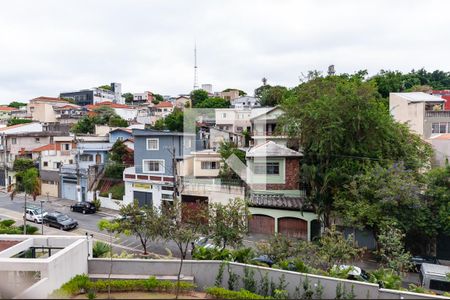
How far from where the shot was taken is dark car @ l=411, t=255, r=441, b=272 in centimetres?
1590

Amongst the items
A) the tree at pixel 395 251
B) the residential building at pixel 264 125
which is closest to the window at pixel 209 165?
the residential building at pixel 264 125

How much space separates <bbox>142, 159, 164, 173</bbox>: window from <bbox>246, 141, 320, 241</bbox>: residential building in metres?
7.29

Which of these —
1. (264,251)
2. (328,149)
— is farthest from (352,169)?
(264,251)

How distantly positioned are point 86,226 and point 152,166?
6579 millimetres

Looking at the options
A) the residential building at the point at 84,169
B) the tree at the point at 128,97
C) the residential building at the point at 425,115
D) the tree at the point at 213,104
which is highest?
the tree at the point at 128,97

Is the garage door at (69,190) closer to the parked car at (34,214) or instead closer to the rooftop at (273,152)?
the parked car at (34,214)

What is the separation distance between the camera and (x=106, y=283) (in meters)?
11.2

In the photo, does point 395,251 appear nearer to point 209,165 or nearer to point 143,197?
point 209,165

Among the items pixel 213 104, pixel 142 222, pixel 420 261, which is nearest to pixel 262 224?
pixel 142 222

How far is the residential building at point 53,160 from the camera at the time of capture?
32.3m

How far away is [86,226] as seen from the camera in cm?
2289

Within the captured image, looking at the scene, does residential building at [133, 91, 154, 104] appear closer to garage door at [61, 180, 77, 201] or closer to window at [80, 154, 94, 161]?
window at [80, 154, 94, 161]

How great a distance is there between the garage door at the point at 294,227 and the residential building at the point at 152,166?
8788mm

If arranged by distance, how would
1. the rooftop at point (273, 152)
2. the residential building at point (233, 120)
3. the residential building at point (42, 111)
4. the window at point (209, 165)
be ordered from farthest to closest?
1. the residential building at point (42, 111)
2. the residential building at point (233, 120)
3. the window at point (209, 165)
4. the rooftop at point (273, 152)
